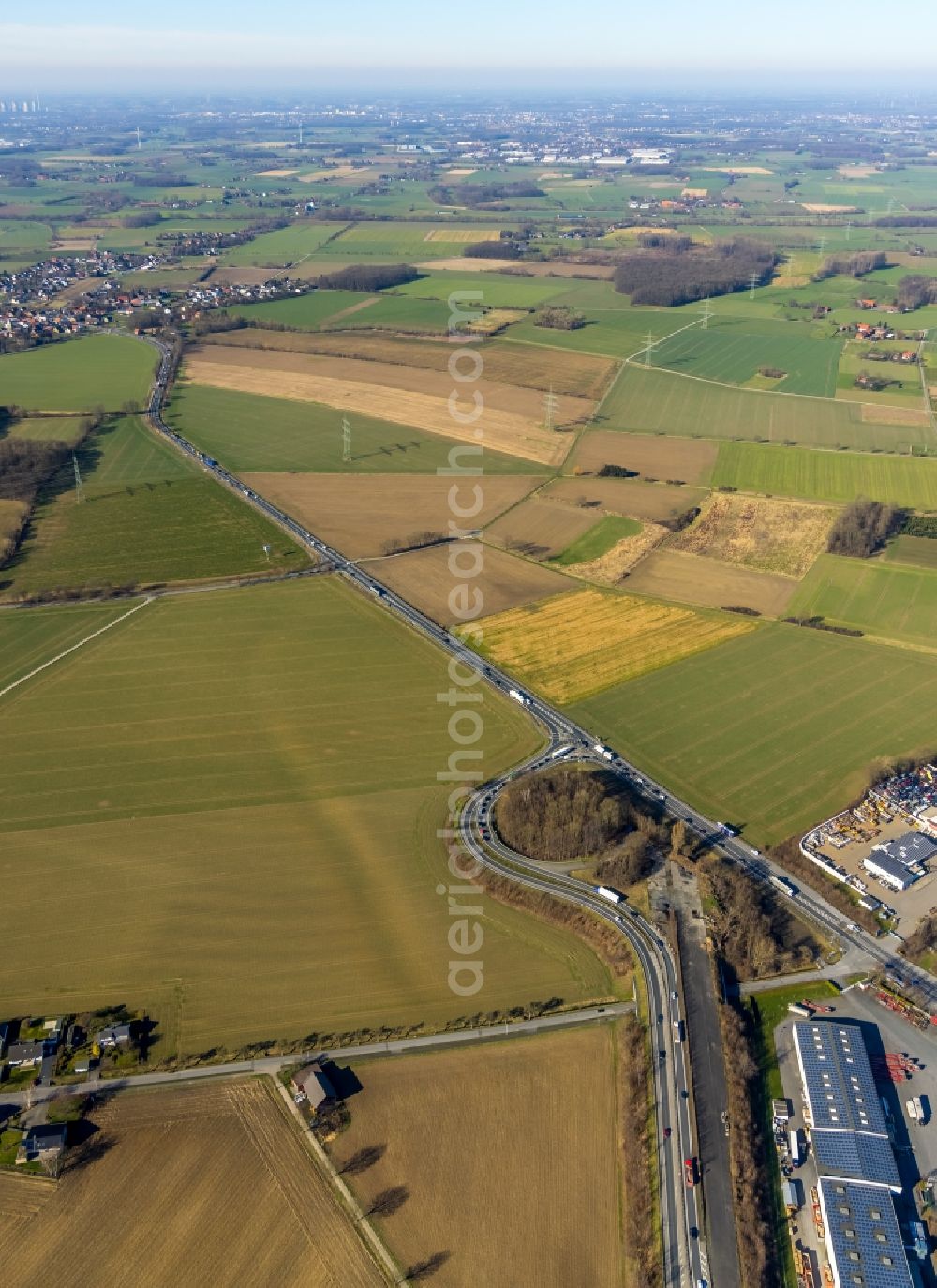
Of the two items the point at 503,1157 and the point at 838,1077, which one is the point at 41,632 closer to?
the point at 503,1157

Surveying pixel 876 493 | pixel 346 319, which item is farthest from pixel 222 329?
pixel 876 493

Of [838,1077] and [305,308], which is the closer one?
[838,1077]

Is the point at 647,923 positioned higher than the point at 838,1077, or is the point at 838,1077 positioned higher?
the point at 647,923

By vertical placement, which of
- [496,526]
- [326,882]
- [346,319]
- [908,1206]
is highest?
[346,319]

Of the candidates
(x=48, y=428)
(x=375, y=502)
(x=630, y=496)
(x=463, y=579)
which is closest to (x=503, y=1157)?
(x=463, y=579)

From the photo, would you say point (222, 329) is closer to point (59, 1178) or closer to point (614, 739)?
point (614, 739)

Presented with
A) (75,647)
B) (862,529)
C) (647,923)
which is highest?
(862,529)
